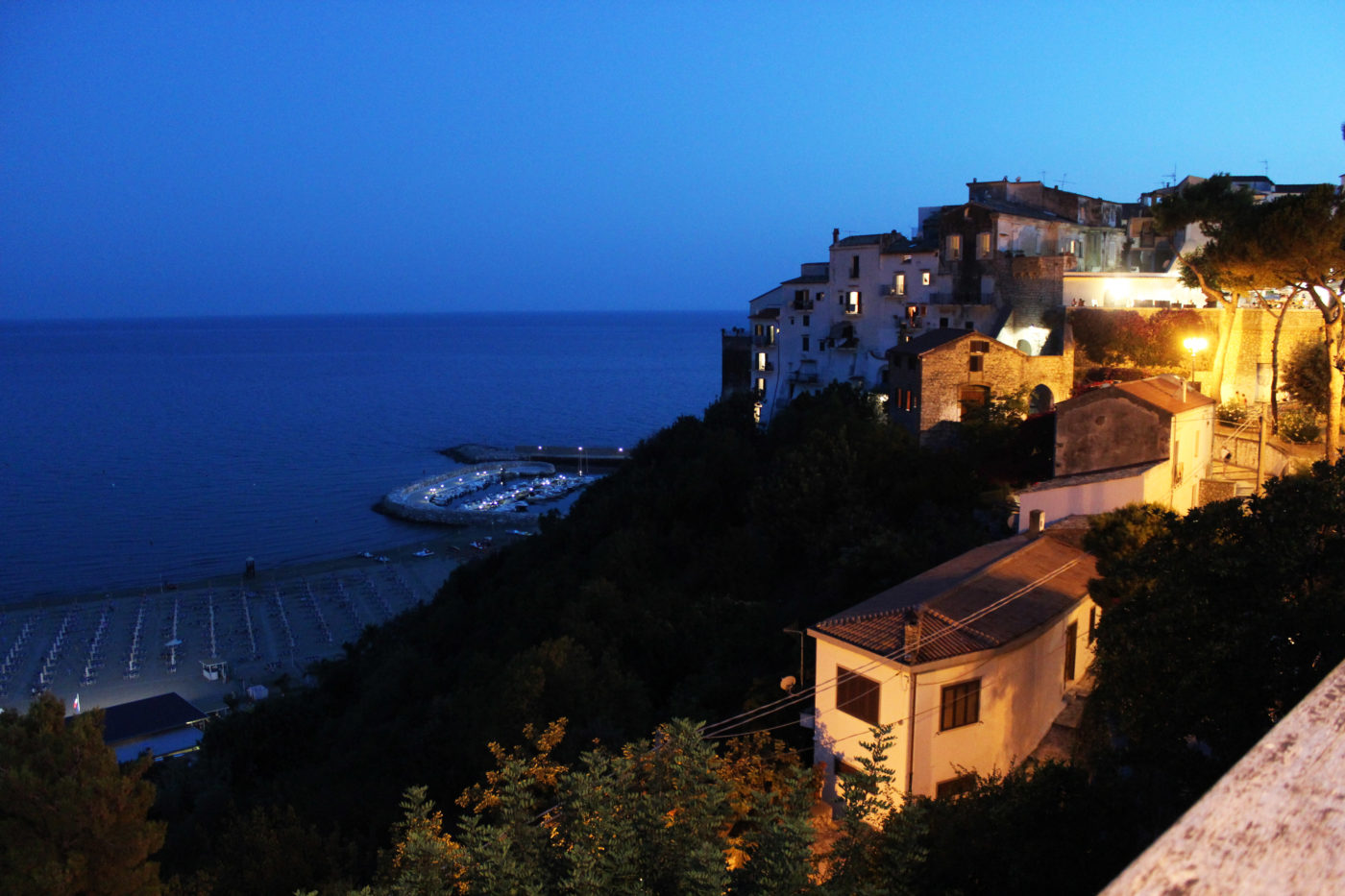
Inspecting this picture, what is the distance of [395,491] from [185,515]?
35.2 ft

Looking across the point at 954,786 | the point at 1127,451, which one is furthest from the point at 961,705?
the point at 1127,451

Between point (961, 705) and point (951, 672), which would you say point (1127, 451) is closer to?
point (961, 705)

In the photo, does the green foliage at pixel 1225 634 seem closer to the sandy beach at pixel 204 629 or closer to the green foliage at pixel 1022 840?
the green foliage at pixel 1022 840

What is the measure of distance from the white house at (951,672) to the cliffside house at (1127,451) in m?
3.28

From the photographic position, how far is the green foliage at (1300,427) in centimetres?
1952

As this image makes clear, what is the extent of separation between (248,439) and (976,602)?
71112 mm

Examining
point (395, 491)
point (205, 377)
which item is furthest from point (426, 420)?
point (205, 377)

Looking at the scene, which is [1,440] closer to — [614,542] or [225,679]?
[225,679]

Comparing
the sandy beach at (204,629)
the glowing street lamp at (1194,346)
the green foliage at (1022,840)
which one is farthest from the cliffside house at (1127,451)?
the sandy beach at (204,629)

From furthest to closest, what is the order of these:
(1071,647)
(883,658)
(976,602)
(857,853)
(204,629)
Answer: (204,629), (1071,647), (976,602), (883,658), (857,853)

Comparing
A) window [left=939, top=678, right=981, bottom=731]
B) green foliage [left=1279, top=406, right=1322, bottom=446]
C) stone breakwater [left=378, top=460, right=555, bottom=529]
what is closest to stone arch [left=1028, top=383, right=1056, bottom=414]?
green foliage [left=1279, top=406, right=1322, bottom=446]

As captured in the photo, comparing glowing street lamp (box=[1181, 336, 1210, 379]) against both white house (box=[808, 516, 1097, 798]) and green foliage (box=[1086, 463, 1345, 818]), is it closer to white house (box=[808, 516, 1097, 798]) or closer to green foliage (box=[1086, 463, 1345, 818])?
white house (box=[808, 516, 1097, 798])

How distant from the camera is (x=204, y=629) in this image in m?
31.7

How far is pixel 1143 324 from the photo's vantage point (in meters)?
24.9
